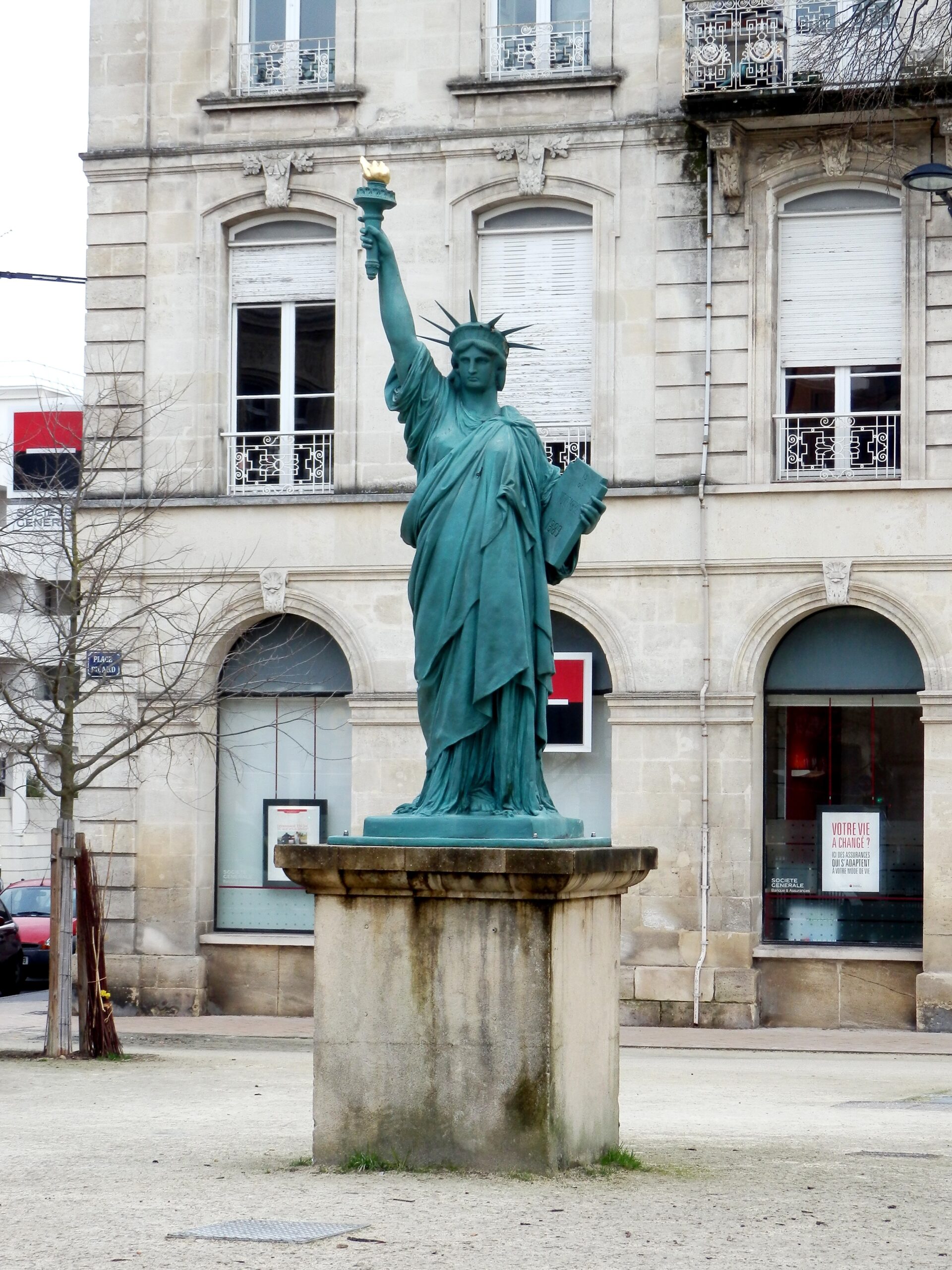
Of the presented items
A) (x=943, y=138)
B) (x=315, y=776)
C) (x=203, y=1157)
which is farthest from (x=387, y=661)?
(x=203, y=1157)

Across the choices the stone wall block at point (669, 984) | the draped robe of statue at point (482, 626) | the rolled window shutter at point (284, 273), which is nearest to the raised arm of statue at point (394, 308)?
the draped robe of statue at point (482, 626)

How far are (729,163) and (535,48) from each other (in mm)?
2750

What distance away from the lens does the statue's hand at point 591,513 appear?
9.32 meters

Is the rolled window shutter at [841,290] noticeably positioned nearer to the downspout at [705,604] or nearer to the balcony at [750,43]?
the downspout at [705,604]

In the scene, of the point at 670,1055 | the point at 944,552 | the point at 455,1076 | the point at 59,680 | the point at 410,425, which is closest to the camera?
the point at 455,1076

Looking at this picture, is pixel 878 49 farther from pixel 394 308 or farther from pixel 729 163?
pixel 729 163

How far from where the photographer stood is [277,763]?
23.4m

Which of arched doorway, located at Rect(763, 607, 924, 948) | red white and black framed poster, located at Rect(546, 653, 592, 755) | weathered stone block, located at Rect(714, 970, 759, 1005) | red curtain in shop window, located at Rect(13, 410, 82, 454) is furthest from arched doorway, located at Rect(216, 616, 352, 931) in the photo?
arched doorway, located at Rect(763, 607, 924, 948)

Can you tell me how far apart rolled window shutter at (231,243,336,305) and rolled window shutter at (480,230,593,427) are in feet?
5.76

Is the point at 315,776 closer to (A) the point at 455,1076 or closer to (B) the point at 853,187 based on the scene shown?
(B) the point at 853,187

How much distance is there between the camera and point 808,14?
2183 cm

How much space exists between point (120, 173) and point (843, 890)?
11231mm

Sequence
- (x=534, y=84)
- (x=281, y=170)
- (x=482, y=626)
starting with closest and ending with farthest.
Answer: (x=482, y=626) → (x=534, y=84) → (x=281, y=170)

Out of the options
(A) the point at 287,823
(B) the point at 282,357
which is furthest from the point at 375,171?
(A) the point at 287,823
